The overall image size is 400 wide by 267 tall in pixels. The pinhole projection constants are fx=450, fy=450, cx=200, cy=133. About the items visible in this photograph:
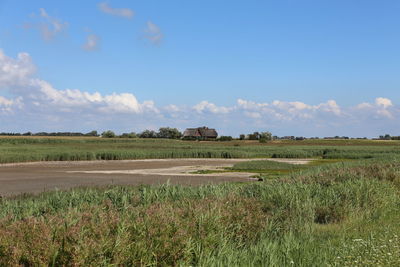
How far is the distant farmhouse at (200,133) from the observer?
157625 millimetres

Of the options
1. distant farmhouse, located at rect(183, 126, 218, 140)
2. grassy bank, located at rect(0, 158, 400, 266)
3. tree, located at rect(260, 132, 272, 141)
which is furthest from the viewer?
distant farmhouse, located at rect(183, 126, 218, 140)

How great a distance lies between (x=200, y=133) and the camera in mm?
159500

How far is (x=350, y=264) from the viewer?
6707mm

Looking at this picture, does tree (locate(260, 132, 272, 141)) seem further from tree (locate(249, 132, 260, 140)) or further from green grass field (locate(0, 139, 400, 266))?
green grass field (locate(0, 139, 400, 266))

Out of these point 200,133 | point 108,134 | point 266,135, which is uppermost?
point 200,133

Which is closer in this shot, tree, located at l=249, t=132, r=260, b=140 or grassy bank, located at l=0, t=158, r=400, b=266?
grassy bank, located at l=0, t=158, r=400, b=266

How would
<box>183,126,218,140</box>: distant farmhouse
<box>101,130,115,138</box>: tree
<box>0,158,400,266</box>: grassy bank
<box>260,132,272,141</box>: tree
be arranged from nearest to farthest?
<box>0,158,400,266</box>: grassy bank
<box>101,130,115,138</box>: tree
<box>260,132,272,141</box>: tree
<box>183,126,218,140</box>: distant farmhouse

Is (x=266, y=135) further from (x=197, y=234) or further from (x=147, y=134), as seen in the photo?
Result: (x=197, y=234)

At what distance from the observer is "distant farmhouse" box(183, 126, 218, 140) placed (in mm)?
157625

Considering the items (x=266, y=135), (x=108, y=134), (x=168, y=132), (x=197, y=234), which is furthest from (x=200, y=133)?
(x=197, y=234)

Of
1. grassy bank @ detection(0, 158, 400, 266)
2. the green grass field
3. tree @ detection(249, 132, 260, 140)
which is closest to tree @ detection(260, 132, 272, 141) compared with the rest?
tree @ detection(249, 132, 260, 140)

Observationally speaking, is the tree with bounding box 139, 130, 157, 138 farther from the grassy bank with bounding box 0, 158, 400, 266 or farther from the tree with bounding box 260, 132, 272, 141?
the grassy bank with bounding box 0, 158, 400, 266

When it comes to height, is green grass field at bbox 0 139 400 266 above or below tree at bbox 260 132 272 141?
below

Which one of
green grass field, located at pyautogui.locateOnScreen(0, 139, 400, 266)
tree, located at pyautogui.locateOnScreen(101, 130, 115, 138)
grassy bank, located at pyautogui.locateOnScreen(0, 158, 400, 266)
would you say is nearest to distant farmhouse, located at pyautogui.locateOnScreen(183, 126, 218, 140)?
tree, located at pyautogui.locateOnScreen(101, 130, 115, 138)
